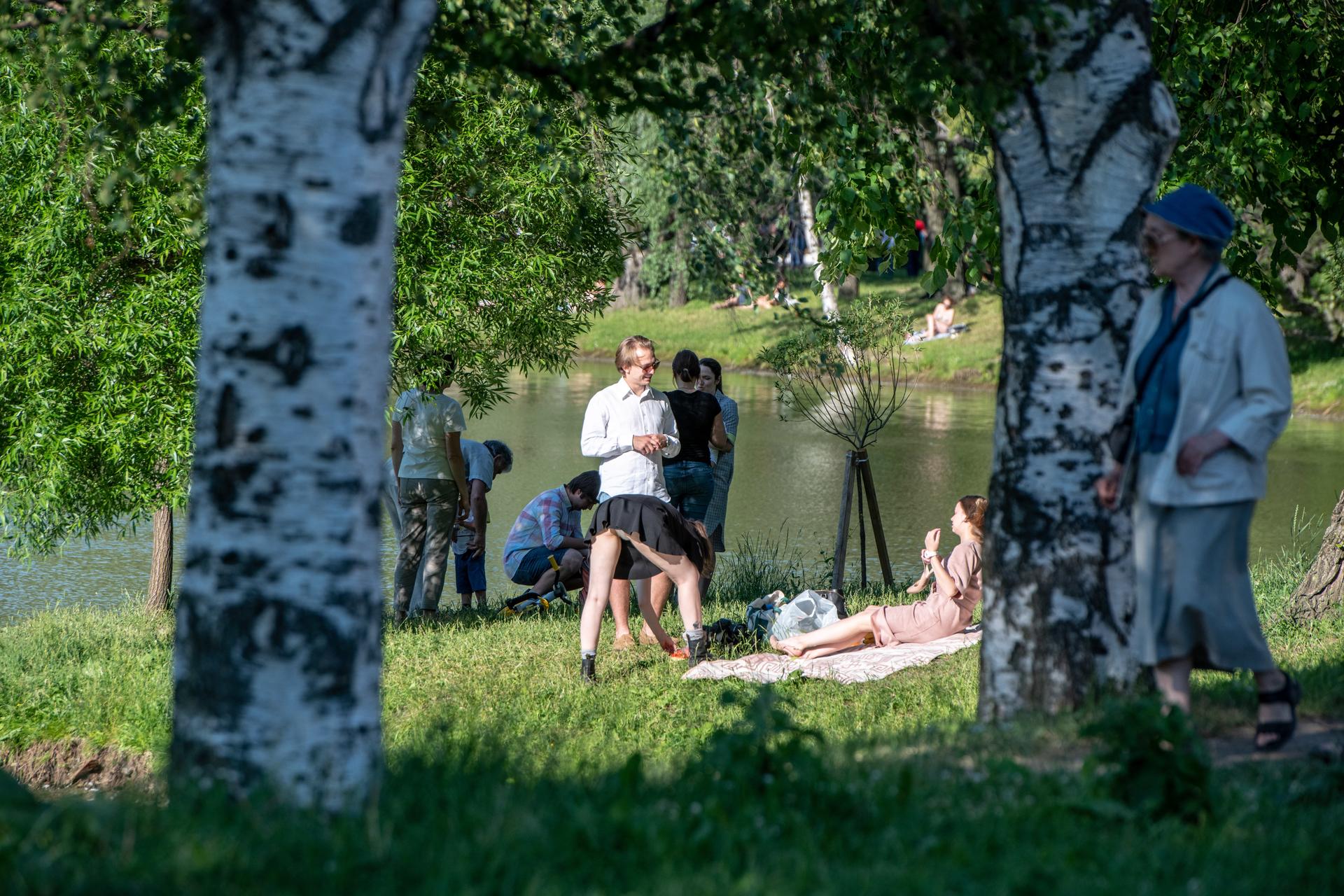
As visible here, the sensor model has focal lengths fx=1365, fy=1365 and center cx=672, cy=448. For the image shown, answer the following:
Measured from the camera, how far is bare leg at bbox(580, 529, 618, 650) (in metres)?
7.68

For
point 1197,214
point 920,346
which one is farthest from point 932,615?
point 920,346

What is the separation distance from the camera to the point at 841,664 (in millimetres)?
8062

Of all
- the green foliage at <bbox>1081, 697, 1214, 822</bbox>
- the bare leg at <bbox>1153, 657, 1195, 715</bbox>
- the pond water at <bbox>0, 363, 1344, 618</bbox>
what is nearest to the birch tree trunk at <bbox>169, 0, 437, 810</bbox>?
the green foliage at <bbox>1081, 697, 1214, 822</bbox>

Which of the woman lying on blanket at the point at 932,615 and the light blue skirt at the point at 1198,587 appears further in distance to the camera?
the woman lying on blanket at the point at 932,615

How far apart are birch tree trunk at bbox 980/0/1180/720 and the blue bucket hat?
0.33m

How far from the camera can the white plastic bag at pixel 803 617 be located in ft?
29.0

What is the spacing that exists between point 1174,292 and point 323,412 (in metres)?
2.91

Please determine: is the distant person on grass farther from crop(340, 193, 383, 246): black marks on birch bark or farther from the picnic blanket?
crop(340, 193, 383, 246): black marks on birch bark

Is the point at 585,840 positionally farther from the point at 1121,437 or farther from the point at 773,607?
the point at 773,607

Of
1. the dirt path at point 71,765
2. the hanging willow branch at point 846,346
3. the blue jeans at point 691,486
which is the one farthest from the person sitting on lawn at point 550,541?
the dirt path at point 71,765

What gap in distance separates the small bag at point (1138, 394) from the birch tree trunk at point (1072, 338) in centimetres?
7

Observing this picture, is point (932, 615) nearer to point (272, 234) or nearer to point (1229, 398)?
point (1229, 398)

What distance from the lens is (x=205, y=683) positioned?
3.44 m

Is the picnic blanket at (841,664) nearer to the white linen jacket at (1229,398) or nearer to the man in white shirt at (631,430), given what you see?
the man in white shirt at (631,430)
